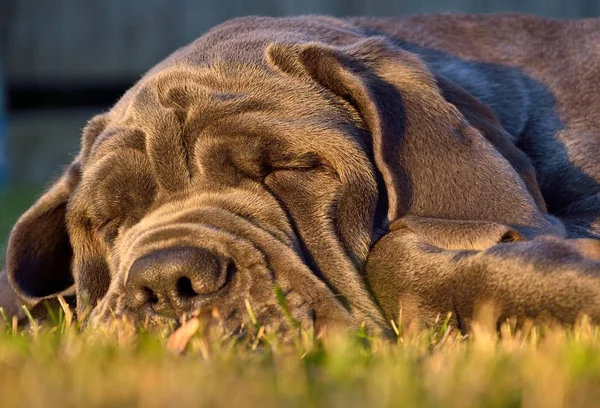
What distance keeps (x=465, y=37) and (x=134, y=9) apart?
38.6 ft

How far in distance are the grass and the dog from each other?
234 mm

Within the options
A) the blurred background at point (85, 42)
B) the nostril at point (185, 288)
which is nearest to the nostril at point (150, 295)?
the nostril at point (185, 288)

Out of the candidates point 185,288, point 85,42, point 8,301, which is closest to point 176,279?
point 185,288

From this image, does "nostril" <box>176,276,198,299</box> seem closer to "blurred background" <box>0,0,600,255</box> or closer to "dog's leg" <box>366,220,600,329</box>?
"dog's leg" <box>366,220,600,329</box>

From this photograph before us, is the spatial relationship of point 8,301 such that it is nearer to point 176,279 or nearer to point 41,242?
point 41,242

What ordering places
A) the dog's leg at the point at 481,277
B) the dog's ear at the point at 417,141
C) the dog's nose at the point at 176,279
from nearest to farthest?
1. the dog's leg at the point at 481,277
2. the dog's nose at the point at 176,279
3. the dog's ear at the point at 417,141

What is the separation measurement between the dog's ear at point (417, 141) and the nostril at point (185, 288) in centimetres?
78

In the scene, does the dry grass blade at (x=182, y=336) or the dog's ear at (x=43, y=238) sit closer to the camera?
the dry grass blade at (x=182, y=336)

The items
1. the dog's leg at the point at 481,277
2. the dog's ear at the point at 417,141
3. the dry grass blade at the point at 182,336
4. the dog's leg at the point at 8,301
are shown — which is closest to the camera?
the dry grass blade at the point at 182,336

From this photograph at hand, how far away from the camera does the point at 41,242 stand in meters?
4.35

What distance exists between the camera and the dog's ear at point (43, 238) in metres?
4.30

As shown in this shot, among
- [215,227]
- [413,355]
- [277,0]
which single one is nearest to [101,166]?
[215,227]

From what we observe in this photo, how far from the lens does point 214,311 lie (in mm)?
3041

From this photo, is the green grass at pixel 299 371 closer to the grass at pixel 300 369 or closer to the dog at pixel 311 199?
the grass at pixel 300 369
